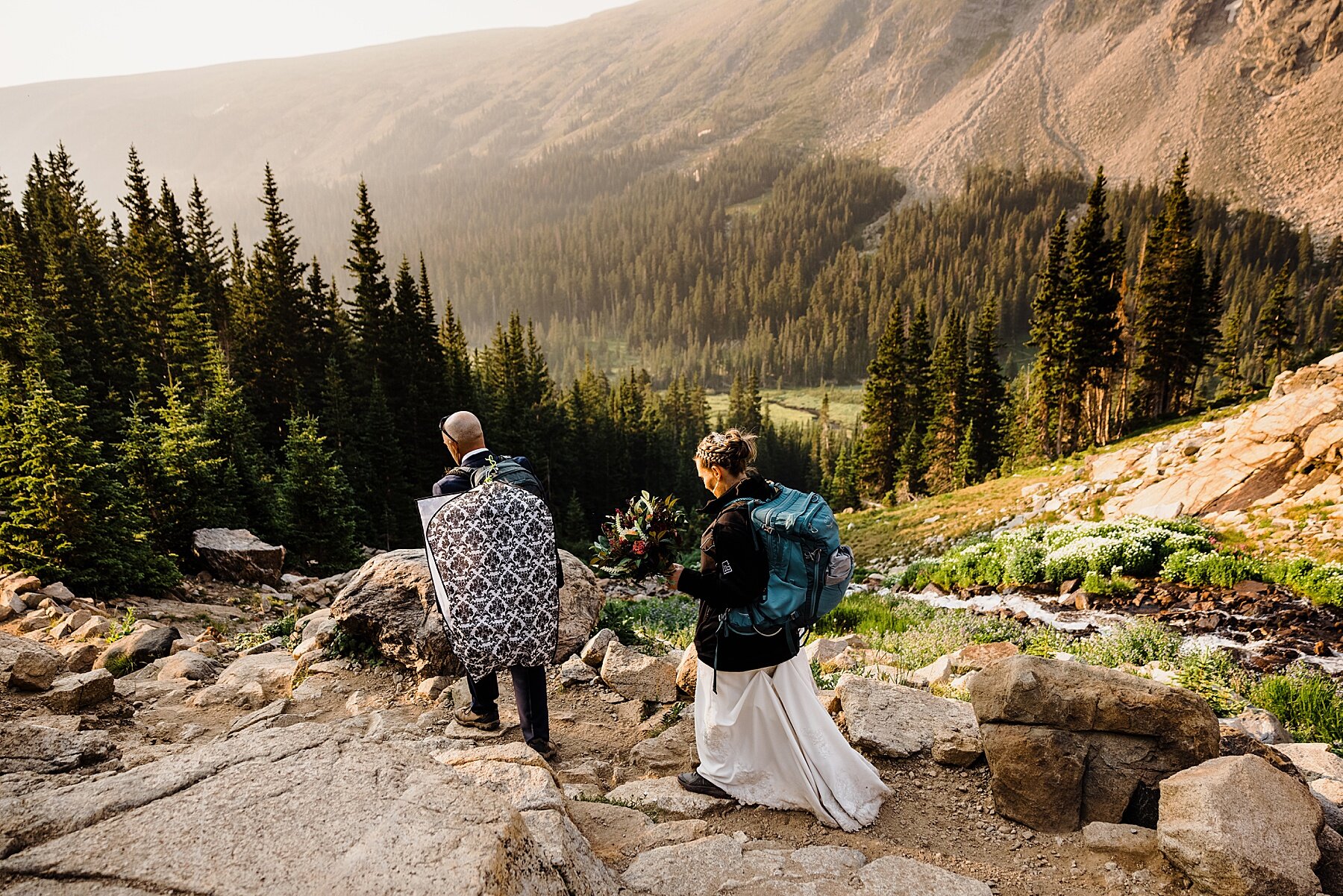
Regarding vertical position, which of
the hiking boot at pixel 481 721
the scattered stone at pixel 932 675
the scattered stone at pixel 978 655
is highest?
the hiking boot at pixel 481 721

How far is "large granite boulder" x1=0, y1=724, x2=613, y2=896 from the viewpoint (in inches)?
90.7

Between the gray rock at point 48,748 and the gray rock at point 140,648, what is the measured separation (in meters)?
4.21

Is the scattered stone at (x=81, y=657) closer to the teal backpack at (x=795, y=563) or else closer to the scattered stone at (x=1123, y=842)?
the teal backpack at (x=795, y=563)

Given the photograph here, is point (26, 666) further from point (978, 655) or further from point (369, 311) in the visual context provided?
point (369, 311)

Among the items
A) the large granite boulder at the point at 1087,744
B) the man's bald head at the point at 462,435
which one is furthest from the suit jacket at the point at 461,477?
the large granite boulder at the point at 1087,744

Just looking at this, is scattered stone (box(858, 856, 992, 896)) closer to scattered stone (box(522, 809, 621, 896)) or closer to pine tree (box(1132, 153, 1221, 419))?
scattered stone (box(522, 809, 621, 896))

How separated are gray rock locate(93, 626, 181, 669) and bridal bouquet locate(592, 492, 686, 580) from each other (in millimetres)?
7606

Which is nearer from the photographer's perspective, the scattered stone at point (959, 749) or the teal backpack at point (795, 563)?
the teal backpack at point (795, 563)

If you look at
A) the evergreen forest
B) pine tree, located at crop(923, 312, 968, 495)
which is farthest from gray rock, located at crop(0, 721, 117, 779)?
pine tree, located at crop(923, 312, 968, 495)

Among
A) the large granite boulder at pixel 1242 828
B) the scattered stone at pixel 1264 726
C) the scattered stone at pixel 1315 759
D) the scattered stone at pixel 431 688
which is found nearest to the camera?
the large granite boulder at pixel 1242 828

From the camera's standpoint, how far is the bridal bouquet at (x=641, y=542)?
14.9 feet

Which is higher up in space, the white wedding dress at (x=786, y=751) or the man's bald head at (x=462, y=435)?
the man's bald head at (x=462, y=435)

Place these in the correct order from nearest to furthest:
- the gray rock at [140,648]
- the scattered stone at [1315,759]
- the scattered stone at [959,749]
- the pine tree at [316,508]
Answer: the scattered stone at [1315,759], the scattered stone at [959,749], the gray rock at [140,648], the pine tree at [316,508]

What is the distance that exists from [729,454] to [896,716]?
10.3 ft
